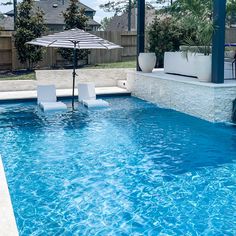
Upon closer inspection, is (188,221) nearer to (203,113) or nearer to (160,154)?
(160,154)

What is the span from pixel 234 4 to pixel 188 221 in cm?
1280

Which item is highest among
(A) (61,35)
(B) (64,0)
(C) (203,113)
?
(B) (64,0)

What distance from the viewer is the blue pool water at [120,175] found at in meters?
4.89

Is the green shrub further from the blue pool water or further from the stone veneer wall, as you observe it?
the blue pool water

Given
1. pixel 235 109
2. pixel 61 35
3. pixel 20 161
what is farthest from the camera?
pixel 61 35

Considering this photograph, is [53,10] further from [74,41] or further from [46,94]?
[74,41]

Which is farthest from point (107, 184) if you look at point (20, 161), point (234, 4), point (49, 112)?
point (234, 4)

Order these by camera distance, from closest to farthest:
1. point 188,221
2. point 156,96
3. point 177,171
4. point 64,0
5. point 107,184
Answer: point 188,221
point 107,184
point 177,171
point 156,96
point 64,0

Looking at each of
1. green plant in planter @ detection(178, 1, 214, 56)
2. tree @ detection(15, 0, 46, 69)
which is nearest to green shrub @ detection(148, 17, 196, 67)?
green plant in planter @ detection(178, 1, 214, 56)

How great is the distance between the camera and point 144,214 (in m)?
5.12

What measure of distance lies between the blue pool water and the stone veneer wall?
0.44m

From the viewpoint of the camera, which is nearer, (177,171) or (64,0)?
(177,171)

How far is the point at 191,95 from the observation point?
1133cm

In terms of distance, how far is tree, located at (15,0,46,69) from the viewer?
1824 centimetres
